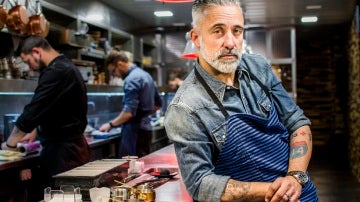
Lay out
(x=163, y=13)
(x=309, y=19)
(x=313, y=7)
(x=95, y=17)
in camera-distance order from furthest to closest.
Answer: (x=309, y=19) → (x=163, y=13) → (x=313, y=7) → (x=95, y=17)

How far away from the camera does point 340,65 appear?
41.3ft

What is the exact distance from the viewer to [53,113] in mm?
4094

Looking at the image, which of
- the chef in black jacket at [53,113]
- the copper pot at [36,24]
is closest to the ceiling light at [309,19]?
the copper pot at [36,24]

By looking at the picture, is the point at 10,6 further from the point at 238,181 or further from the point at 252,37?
the point at 252,37

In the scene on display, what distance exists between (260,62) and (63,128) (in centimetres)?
244

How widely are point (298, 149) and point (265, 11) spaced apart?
6.80m

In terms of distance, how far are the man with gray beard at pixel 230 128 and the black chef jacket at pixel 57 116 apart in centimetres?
230

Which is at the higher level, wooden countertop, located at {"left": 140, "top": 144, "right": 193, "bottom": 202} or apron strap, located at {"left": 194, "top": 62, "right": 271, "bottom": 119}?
apron strap, located at {"left": 194, "top": 62, "right": 271, "bottom": 119}

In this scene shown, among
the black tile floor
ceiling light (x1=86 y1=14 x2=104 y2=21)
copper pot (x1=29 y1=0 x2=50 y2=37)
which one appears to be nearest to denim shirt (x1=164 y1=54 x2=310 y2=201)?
the black tile floor

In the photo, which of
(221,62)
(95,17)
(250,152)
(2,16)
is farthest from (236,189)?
(95,17)

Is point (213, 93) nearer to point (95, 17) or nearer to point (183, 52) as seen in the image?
point (95, 17)

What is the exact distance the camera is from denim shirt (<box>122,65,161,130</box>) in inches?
233

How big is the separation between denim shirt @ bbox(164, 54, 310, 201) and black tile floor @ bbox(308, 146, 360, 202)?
9.65 feet

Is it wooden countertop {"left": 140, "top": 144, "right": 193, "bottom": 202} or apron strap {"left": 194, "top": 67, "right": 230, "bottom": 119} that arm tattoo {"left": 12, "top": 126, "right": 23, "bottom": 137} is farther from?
apron strap {"left": 194, "top": 67, "right": 230, "bottom": 119}
